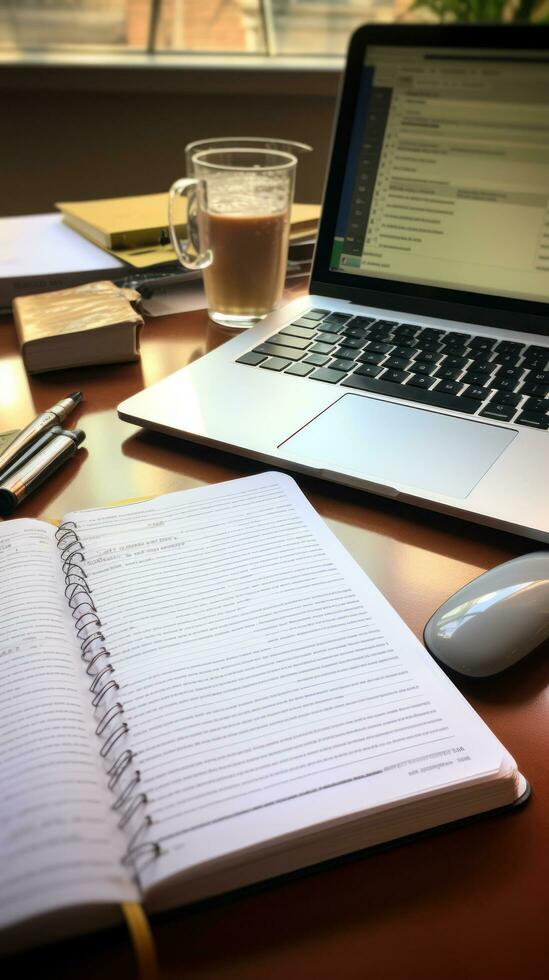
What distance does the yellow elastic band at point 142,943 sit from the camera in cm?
25

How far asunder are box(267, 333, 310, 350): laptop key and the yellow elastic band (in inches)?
20.9

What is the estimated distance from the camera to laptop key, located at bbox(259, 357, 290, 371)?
2.20 ft

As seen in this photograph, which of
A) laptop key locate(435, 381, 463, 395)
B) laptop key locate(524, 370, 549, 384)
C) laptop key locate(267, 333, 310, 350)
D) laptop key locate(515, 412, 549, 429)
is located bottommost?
laptop key locate(515, 412, 549, 429)

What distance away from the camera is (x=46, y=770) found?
0.31 metres

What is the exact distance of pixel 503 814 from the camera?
0.32m

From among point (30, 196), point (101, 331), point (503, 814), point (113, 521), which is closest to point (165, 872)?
point (503, 814)

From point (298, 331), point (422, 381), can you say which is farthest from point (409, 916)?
point (298, 331)

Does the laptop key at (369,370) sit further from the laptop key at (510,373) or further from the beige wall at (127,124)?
the beige wall at (127,124)

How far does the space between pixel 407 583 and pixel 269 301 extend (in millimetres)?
461

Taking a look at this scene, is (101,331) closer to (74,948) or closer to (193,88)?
(74,948)

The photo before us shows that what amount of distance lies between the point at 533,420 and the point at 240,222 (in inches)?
15.1

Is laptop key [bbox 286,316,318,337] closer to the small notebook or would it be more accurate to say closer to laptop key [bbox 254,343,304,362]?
laptop key [bbox 254,343,304,362]

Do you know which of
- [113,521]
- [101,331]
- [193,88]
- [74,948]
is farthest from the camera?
[193,88]

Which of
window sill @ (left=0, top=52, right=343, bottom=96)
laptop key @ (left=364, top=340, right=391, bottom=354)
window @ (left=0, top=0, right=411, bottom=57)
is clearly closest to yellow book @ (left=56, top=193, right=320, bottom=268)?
laptop key @ (left=364, top=340, right=391, bottom=354)
